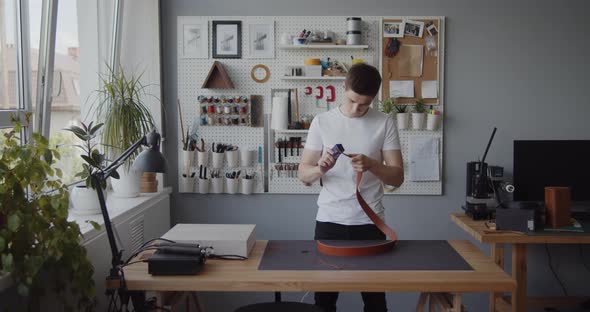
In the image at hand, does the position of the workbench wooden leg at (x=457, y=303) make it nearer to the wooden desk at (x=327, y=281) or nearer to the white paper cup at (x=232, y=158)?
the wooden desk at (x=327, y=281)

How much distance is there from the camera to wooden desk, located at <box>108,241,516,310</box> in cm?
203

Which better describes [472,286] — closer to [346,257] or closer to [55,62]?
[346,257]

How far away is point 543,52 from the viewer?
12.3ft

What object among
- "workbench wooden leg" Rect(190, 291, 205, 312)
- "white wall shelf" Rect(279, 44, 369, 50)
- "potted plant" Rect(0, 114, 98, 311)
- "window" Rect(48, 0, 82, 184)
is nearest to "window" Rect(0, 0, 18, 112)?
"window" Rect(48, 0, 82, 184)

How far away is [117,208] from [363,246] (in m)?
1.40

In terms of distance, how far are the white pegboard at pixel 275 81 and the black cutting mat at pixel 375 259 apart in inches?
51.3

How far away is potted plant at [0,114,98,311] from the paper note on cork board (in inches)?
99.0

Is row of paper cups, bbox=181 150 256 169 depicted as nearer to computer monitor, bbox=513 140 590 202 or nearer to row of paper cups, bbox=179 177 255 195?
row of paper cups, bbox=179 177 255 195

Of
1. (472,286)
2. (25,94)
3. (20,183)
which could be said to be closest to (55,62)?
(25,94)

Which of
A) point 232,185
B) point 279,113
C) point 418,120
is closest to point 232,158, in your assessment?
point 232,185

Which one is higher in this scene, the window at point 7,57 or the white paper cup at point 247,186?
the window at point 7,57

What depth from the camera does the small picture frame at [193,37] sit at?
12.4 ft

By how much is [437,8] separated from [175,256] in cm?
254

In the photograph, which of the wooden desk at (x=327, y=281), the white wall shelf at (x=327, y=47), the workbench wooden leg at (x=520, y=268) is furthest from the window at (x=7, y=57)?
the workbench wooden leg at (x=520, y=268)
